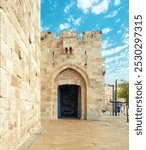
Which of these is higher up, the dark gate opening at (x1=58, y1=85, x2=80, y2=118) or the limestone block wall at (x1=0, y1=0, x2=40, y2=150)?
the limestone block wall at (x1=0, y1=0, x2=40, y2=150)

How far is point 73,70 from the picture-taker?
51.1 feet

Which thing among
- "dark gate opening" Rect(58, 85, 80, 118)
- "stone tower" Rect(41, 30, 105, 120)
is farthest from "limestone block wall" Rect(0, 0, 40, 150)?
"dark gate opening" Rect(58, 85, 80, 118)

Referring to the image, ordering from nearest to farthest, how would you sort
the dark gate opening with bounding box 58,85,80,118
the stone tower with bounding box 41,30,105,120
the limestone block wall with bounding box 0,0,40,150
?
the limestone block wall with bounding box 0,0,40,150 → the stone tower with bounding box 41,30,105,120 → the dark gate opening with bounding box 58,85,80,118

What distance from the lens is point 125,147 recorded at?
6047mm

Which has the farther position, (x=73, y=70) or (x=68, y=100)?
(x=68, y=100)

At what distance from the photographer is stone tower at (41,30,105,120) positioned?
50.3 feet

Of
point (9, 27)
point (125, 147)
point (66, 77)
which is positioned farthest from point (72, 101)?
point (9, 27)

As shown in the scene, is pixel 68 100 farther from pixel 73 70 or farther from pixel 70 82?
pixel 73 70

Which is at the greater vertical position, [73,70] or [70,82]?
[73,70]

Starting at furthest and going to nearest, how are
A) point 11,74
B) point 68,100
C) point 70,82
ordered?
point 68,100, point 70,82, point 11,74

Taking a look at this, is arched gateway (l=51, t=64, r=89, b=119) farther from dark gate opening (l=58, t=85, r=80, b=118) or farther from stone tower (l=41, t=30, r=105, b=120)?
dark gate opening (l=58, t=85, r=80, b=118)

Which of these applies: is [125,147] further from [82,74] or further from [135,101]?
[82,74]

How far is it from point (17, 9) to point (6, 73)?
1.62m

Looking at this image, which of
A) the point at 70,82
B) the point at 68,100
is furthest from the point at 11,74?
the point at 68,100
